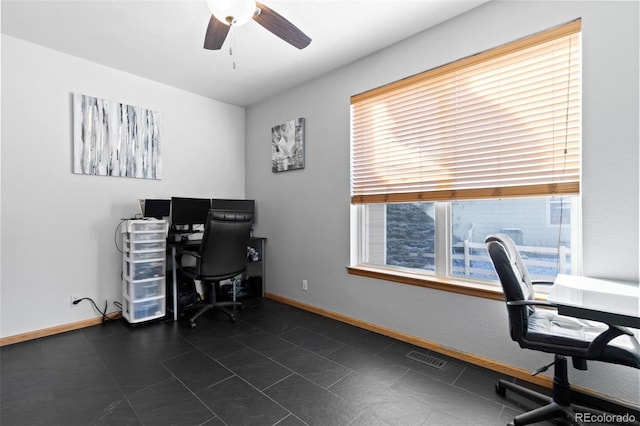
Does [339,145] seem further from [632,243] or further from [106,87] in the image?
[106,87]

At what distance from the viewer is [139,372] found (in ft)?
6.89

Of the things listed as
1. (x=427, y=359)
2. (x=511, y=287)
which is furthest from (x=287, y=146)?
(x=511, y=287)

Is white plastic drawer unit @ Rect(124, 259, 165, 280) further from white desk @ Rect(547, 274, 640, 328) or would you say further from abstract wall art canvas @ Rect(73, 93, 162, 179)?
white desk @ Rect(547, 274, 640, 328)

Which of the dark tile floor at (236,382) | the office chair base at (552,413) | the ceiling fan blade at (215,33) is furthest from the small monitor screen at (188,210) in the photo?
the office chair base at (552,413)

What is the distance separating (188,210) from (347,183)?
192 centimetres

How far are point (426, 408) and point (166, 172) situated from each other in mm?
3522

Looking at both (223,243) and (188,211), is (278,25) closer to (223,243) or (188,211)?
(223,243)

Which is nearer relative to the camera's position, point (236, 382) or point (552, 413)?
point (552, 413)

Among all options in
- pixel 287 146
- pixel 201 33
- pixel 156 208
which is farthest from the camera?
pixel 287 146

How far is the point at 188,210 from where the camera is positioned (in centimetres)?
347

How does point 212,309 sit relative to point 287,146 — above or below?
below

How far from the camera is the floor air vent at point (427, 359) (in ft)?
7.18

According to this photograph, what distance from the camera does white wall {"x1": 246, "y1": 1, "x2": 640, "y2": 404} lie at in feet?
5.58

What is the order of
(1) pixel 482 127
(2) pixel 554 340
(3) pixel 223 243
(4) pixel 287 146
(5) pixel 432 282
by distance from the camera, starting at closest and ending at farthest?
(2) pixel 554 340, (1) pixel 482 127, (5) pixel 432 282, (3) pixel 223 243, (4) pixel 287 146
